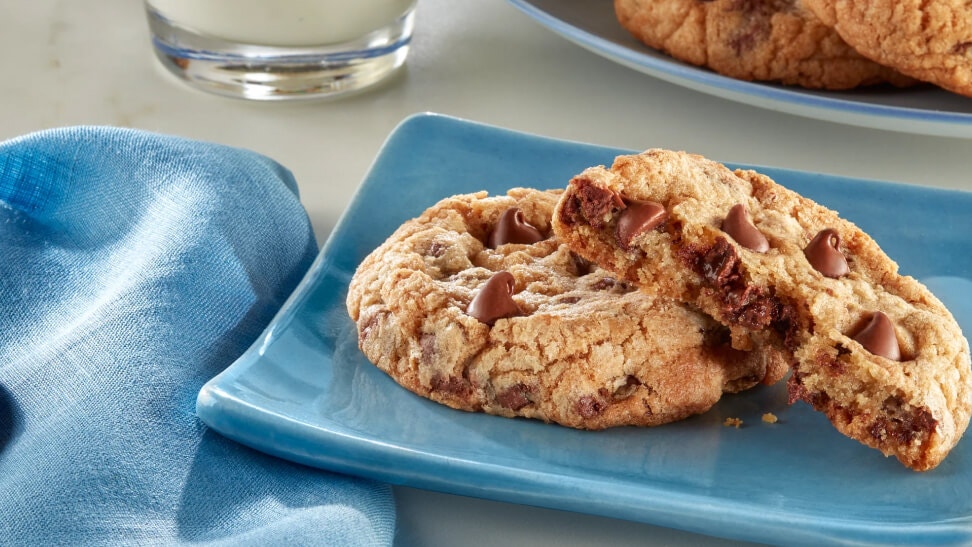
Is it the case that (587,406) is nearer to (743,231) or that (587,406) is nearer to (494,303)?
(494,303)

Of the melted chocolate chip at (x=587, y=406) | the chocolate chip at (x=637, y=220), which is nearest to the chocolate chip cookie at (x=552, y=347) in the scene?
the melted chocolate chip at (x=587, y=406)

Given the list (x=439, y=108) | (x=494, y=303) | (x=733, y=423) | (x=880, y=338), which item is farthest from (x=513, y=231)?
(x=439, y=108)

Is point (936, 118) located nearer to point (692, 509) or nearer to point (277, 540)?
point (692, 509)

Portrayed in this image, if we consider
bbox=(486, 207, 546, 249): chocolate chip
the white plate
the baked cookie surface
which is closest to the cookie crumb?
bbox=(486, 207, 546, 249): chocolate chip

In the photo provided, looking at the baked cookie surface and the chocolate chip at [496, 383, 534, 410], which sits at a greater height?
the baked cookie surface

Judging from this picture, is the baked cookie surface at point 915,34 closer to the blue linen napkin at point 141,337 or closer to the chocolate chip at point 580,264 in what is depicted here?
the chocolate chip at point 580,264

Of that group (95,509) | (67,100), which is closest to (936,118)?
(95,509)

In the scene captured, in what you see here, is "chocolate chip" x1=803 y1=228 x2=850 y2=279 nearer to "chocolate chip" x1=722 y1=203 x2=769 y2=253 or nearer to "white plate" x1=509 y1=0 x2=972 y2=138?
"chocolate chip" x1=722 y1=203 x2=769 y2=253
